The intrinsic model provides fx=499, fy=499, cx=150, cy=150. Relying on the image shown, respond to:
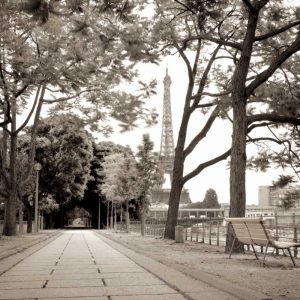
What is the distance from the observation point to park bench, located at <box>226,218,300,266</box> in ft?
31.5

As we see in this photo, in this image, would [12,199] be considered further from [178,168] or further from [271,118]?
[271,118]

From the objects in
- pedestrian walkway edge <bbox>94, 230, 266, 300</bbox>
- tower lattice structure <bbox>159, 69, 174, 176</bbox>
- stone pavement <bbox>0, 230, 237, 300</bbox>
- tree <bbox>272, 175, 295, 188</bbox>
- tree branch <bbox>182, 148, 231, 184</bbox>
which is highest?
tower lattice structure <bbox>159, 69, 174, 176</bbox>

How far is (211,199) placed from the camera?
5876 inches

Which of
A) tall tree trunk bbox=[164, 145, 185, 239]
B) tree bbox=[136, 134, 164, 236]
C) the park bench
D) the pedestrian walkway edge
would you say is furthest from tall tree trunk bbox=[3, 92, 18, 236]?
the pedestrian walkway edge

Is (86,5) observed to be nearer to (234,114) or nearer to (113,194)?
(234,114)

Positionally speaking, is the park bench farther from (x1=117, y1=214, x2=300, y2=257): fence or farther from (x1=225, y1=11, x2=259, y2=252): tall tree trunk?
(x1=225, y1=11, x2=259, y2=252): tall tree trunk

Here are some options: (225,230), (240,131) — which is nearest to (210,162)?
(225,230)

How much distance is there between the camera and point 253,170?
867 inches

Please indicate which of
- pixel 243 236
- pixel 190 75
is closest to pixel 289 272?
pixel 243 236

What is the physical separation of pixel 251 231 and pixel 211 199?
140 metres

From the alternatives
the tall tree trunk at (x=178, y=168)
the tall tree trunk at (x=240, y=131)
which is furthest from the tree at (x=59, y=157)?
the tall tree trunk at (x=240, y=131)

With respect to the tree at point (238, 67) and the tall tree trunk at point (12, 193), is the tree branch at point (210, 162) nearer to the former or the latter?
the tree at point (238, 67)

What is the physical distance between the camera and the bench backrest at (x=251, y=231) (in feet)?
32.2

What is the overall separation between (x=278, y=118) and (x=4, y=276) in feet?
31.0
